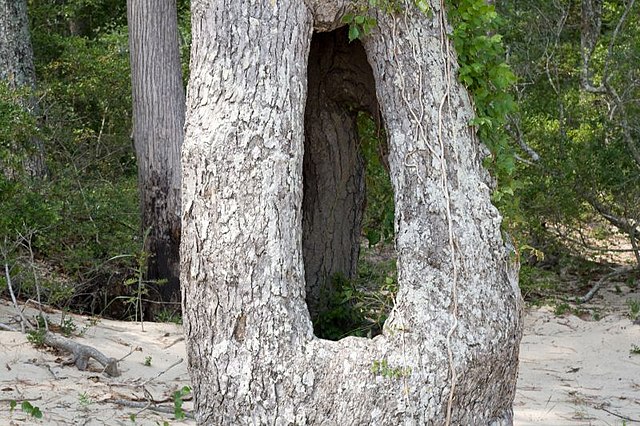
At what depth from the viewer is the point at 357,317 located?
5.49 m

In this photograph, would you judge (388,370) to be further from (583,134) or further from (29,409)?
(583,134)

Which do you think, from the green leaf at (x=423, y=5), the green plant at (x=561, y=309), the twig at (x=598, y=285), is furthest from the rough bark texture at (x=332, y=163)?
the twig at (x=598, y=285)

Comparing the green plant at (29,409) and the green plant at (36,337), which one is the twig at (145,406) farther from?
the green plant at (36,337)

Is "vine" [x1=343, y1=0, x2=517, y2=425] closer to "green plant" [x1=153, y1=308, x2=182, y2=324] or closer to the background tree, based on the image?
"green plant" [x1=153, y1=308, x2=182, y2=324]

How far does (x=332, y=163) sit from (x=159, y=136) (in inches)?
111

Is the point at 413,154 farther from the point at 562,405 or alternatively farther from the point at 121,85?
the point at 121,85

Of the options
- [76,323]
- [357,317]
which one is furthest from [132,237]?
[357,317]

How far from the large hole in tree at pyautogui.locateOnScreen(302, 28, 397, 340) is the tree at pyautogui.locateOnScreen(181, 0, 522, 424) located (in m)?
1.00

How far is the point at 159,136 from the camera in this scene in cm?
813

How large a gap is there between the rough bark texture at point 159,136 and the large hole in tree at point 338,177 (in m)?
2.60

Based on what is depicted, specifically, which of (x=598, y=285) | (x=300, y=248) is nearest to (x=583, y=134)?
(x=598, y=285)

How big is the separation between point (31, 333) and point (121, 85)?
6.83m

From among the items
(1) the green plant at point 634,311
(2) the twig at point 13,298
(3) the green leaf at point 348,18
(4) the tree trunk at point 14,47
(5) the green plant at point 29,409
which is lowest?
(5) the green plant at point 29,409

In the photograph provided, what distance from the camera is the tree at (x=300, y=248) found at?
4082mm
